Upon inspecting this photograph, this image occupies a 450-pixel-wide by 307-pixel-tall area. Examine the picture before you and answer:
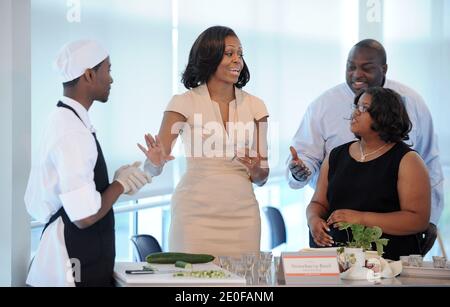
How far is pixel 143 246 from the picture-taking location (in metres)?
3.06

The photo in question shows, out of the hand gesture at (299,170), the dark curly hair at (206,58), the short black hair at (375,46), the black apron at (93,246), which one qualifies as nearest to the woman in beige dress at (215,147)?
the dark curly hair at (206,58)

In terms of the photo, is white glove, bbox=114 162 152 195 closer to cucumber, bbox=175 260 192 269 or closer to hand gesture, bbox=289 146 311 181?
cucumber, bbox=175 260 192 269

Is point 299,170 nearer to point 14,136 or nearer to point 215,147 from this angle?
point 215,147

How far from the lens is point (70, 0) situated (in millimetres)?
3051

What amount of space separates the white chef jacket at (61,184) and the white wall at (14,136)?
315 mm

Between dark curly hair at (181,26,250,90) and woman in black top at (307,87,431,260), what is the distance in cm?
48

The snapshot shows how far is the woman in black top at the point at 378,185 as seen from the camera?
9.27 ft

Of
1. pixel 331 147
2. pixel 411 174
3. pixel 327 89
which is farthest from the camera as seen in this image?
pixel 327 89

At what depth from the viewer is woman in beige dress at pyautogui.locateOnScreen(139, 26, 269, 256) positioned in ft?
9.74

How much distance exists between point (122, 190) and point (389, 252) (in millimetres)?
944

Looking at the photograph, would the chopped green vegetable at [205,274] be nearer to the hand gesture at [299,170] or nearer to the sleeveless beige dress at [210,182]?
the sleeveless beige dress at [210,182]

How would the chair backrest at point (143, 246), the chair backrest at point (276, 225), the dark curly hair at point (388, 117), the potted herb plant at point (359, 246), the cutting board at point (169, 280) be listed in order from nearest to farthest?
the cutting board at point (169, 280) → the potted herb plant at point (359, 246) → the dark curly hair at point (388, 117) → the chair backrest at point (143, 246) → the chair backrest at point (276, 225)

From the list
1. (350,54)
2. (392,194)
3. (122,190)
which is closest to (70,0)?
(122,190)

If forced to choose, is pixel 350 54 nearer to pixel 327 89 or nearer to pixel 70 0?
pixel 327 89
